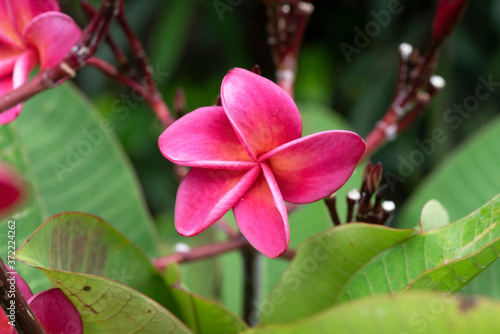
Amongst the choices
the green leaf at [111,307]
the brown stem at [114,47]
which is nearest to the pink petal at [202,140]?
the green leaf at [111,307]

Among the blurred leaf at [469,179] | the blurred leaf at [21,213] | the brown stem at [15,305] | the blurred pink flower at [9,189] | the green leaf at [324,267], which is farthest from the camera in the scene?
the blurred leaf at [469,179]

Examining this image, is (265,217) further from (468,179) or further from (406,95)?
(468,179)

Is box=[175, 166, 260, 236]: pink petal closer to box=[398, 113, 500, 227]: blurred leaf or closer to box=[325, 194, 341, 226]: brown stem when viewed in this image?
box=[325, 194, 341, 226]: brown stem

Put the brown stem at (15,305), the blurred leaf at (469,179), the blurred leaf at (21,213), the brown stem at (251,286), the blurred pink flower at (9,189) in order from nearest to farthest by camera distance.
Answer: the blurred pink flower at (9,189)
the brown stem at (15,305)
the blurred leaf at (21,213)
the brown stem at (251,286)
the blurred leaf at (469,179)

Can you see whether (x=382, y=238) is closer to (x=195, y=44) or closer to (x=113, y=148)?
(x=113, y=148)

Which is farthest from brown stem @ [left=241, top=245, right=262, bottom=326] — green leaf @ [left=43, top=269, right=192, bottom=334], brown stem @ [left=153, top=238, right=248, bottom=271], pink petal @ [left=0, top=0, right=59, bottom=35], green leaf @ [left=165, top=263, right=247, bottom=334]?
pink petal @ [left=0, top=0, right=59, bottom=35]

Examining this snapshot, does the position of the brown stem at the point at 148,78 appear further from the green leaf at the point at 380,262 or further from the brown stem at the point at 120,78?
the green leaf at the point at 380,262

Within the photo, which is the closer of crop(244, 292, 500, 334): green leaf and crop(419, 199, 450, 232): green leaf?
crop(244, 292, 500, 334): green leaf
